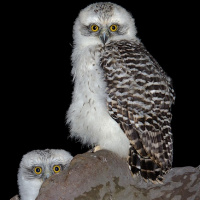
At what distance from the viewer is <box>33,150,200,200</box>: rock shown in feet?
8.76

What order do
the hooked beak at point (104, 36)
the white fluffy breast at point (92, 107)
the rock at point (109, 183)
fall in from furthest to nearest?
1. the hooked beak at point (104, 36)
2. the white fluffy breast at point (92, 107)
3. the rock at point (109, 183)

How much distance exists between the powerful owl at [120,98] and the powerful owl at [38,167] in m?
0.22

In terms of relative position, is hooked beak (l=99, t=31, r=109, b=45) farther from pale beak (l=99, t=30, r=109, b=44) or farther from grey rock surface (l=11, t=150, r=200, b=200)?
grey rock surface (l=11, t=150, r=200, b=200)

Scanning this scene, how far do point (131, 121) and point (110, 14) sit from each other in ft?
2.90

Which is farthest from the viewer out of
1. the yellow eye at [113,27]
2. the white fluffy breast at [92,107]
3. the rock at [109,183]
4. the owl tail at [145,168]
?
the yellow eye at [113,27]

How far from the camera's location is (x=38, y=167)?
3371 mm

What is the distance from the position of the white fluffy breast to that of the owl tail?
0.49 feet

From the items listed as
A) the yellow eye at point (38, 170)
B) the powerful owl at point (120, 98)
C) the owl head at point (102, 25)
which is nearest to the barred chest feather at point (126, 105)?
the powerful owl at point (120, 98)

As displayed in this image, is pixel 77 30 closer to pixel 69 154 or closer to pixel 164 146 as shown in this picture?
pixel 69 154

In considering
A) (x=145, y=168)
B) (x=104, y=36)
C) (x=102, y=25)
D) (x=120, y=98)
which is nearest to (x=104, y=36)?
(x=104, y=36)

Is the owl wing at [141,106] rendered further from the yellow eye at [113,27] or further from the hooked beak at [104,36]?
the yellow eye at [113,27]

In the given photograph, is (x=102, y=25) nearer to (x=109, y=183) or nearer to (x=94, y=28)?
(x=94, y=28)

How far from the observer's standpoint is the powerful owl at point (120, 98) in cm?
294

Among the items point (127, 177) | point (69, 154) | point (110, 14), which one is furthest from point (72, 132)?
point (110, 14)
